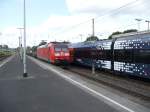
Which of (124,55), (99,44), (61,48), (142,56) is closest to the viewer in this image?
(142,56)

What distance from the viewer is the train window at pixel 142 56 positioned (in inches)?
779

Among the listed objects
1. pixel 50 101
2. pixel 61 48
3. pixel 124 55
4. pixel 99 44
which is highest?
pixel 99 44

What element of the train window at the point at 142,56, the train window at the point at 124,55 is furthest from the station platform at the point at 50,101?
the train window at the point at 124,55

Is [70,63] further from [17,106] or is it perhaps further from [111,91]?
[17,106]

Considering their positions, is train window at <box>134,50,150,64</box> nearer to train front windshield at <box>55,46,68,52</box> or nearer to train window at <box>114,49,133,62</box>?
train window at <box>114,49,133,62</box>

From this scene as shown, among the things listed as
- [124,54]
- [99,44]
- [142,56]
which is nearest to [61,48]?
[99,44]

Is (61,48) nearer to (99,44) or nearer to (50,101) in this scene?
(99,44)

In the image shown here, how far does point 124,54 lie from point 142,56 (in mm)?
2989

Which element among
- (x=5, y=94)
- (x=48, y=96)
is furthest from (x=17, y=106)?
(x=5, y=94)

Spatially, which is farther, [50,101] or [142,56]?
[142,56]

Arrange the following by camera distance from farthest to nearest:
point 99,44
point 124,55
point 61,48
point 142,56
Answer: point 61,48
point 99,44
point 124,55
point 142,56

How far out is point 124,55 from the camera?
23.4 m

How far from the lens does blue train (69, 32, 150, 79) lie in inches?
797

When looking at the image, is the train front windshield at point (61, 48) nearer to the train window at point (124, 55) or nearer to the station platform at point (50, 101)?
the train window at point (124, 55)
